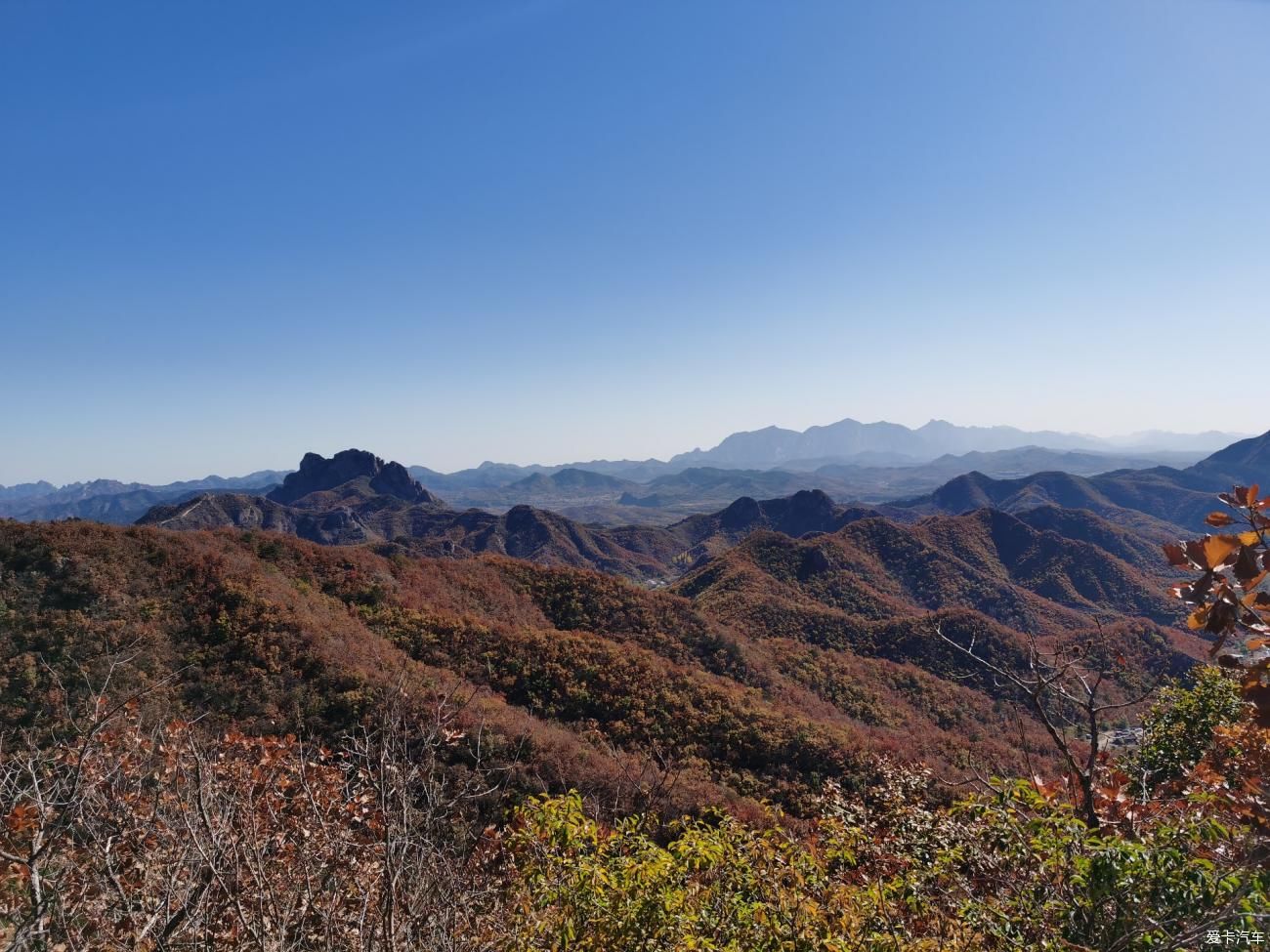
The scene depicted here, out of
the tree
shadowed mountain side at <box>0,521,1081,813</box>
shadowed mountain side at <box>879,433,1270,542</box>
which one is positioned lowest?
shadowed mountain side at <box>879,433,1270,542</box>

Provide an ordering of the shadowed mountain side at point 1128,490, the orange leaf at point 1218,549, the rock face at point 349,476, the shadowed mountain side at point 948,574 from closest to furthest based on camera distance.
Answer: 1. the orange leaf at point 1218,549
2. the shadowed mountain side at point 948,574
3. the shadowed mountain side at point 1128,490
4. the rock face at point 349,476

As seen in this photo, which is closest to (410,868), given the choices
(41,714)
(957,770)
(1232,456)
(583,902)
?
(583,902)

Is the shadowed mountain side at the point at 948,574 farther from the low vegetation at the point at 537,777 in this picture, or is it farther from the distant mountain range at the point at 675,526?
the low vegetation at the point at 537,777

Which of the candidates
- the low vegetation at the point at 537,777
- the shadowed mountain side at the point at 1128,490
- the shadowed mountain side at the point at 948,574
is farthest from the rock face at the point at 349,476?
the low vegetation at the point at 537,777

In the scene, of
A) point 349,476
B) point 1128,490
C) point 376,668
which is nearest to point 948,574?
point 376,668

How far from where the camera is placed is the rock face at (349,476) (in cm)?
15075

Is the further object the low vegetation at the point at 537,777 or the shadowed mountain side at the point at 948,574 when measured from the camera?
the shadowed mountain side at the point at 948,574

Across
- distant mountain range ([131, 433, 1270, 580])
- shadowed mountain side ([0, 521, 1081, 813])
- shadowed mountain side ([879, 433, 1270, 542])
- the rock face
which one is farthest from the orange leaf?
the rock face

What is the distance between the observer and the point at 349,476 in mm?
155625

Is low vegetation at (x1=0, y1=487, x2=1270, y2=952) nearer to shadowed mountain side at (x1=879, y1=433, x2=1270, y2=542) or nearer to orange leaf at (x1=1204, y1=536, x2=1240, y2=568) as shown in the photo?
orange leaf at (x1=1204, y1=536, x2=1240, y2=568)

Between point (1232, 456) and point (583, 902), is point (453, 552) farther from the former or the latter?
point (1232, 456)

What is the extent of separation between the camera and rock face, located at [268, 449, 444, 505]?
15075 centimetres

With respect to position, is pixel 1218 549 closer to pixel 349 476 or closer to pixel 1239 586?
pixel 1239 586

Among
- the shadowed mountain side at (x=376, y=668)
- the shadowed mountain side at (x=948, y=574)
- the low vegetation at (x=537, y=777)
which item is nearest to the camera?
the low vegetation at (x=537, y=777)
